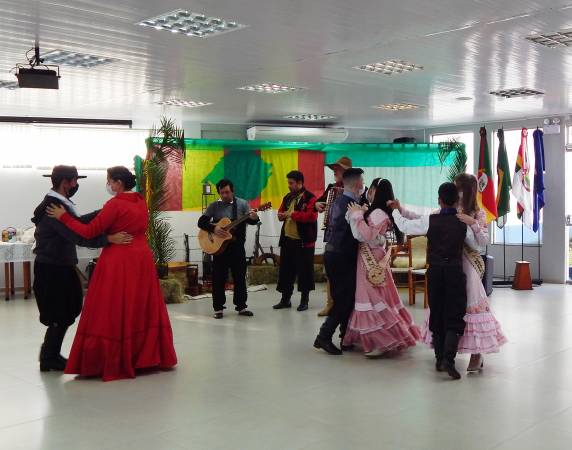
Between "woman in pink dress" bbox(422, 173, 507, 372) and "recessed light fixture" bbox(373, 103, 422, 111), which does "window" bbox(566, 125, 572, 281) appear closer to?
"recessed light fixture" bbox(373, 103, 422, 111)

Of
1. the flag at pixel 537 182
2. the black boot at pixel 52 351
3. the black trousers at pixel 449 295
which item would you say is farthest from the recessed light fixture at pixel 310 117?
the black boot at pixel 52 351

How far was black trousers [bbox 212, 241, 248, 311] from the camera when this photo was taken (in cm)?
756

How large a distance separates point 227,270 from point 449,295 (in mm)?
3289

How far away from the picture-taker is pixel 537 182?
10961 millimetres

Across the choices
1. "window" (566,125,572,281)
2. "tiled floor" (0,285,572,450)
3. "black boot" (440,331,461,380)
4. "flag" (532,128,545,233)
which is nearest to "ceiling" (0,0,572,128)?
"flag" (532,128,545,233)

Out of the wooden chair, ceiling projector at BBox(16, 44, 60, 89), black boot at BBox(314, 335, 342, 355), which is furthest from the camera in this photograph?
the wooden chair

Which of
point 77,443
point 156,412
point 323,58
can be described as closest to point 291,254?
point 323,58

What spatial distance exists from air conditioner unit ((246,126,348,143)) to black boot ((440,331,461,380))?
695 centimetres

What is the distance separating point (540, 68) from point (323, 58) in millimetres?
2420

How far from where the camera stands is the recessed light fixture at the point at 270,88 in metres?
8.30

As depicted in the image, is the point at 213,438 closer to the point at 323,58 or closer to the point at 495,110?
the point at 323,58

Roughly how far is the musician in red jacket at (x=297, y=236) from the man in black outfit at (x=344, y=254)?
217cm

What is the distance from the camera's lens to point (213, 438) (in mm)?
3818

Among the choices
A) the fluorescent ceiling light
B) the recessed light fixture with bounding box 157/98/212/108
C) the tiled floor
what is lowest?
the tiled floor
